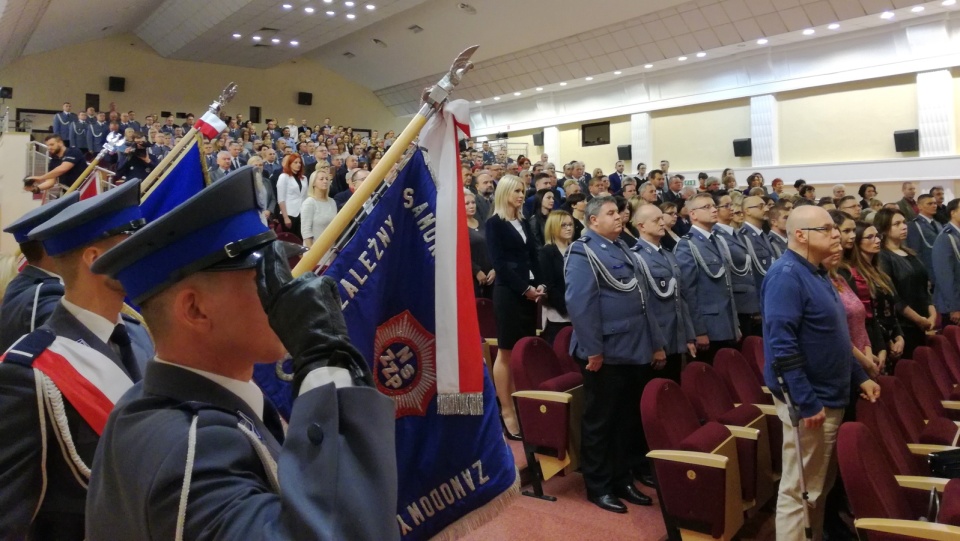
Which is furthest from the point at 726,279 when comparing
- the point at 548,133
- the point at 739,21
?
the point at 548,133

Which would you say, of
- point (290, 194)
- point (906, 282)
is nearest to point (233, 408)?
point (906, 282)

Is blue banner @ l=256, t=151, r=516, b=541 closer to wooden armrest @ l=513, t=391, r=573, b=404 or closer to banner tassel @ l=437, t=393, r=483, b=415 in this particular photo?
banner tassel @ l=437, t=393, r=483, b=415

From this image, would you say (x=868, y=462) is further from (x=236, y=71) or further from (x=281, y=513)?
(x=236, y=71)

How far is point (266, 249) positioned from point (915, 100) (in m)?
16.1

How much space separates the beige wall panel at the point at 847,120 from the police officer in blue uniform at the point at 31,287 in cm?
1566

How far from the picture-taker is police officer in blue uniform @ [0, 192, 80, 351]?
1873 millimetres

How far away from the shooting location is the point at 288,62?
23.2 metres

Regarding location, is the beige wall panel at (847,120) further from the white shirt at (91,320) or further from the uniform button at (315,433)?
the uniform button at (315,433)

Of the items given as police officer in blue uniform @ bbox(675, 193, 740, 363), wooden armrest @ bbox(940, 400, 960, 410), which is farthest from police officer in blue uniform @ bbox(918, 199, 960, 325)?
police officer in blue uniform @ bbox(675, 193, 740, 363)

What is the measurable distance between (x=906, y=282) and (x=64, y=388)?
219 inches

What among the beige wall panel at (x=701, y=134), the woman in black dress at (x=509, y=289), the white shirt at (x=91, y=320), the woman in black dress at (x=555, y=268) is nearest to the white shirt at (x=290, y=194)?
the woman in black dress at (x=509, y=289)

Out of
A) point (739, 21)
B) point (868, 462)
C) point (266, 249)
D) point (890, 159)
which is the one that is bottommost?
point (868, 462)

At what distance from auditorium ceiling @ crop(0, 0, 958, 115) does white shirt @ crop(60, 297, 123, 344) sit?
477 inches

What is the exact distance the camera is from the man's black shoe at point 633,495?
3611mm
